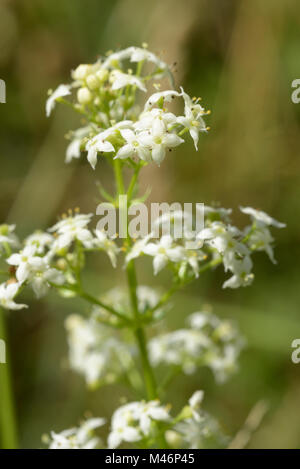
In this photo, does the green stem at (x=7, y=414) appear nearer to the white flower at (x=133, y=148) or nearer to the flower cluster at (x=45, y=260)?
the flower cluster at (x=45, y=260)

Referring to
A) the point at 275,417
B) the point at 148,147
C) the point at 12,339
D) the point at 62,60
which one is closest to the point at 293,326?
the point at 275,417

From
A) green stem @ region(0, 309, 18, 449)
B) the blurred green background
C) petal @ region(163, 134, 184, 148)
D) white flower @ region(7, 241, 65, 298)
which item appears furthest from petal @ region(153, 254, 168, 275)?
the blurred green background

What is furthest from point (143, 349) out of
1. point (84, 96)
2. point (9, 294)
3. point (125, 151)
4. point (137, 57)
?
point (137, 57)

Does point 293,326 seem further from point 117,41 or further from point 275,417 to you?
point 117,41

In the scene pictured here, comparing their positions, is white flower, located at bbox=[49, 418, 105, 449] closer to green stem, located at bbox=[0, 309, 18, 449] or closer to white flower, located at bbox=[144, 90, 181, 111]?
green stem, located at bbox=[0, 309, 18, 449]

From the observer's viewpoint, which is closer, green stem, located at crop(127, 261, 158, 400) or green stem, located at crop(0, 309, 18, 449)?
green stem, located at crop(127, 261, 158, 400)

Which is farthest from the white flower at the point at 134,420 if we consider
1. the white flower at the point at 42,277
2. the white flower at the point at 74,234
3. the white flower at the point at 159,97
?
the white flower at the point at 159,97
